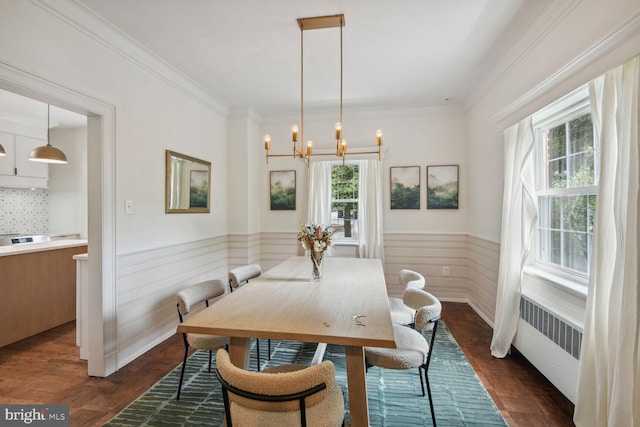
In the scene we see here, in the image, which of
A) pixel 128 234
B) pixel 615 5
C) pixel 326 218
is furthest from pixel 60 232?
pixel 615 5

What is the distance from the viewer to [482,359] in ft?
8.71

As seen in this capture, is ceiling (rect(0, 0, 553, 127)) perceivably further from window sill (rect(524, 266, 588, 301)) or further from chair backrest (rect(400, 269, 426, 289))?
chair backrest (rect(400, 269, 426, 289))

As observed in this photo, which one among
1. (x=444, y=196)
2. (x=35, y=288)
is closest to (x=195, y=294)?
(x=35, y=288)

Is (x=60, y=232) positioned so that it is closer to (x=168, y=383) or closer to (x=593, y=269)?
(x=168, y=383)

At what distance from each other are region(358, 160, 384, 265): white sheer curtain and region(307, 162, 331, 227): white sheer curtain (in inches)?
19.4

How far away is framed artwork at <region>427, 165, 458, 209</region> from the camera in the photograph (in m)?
4.25

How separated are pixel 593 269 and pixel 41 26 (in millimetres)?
3679

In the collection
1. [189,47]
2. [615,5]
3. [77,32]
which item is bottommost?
[615,5]

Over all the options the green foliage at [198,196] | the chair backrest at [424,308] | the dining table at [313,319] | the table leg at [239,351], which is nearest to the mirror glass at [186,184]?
the green foliage at [198,196]

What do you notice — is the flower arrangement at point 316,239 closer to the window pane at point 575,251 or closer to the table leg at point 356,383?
the table leg at point 356,383

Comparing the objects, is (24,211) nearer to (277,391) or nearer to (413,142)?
(277,391)

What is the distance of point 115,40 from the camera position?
247 centimetres

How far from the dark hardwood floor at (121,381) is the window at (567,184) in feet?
2.96

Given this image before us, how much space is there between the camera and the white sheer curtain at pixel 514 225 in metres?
2.53
